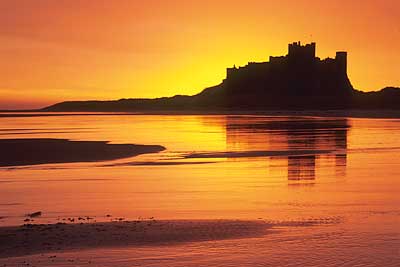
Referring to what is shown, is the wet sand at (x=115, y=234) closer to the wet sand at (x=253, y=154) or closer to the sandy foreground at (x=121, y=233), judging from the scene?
the sandy foreground at (x=121, y=233)

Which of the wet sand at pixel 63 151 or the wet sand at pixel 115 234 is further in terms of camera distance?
the wet sand at pixel 63 151

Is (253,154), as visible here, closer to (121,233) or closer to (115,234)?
(121,233)

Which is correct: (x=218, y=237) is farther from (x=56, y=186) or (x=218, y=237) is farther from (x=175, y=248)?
(x=56, y=186)

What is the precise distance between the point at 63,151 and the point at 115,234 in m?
23.0

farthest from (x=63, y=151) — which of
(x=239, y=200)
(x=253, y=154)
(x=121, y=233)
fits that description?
(x=121, y=233)

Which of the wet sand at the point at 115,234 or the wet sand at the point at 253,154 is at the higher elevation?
the wet sand at the point at 253,154

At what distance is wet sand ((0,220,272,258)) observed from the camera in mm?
11688

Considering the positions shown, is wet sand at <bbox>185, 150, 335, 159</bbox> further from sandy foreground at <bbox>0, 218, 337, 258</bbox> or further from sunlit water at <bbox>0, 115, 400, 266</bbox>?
sandy foreground at <bbox>0, 218, 337, 258</bbox>

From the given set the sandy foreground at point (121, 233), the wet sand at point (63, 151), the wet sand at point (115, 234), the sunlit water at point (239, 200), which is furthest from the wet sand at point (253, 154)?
the wet sand at point (115, 234)

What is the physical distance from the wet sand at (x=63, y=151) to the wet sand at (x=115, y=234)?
16299mm

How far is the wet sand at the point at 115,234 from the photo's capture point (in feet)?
38.3

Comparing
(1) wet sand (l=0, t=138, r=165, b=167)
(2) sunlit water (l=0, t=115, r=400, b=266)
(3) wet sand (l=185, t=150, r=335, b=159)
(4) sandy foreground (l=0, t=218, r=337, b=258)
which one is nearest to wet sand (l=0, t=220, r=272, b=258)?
(4) sandy foreground (l=0, t=218, r=337, b=258)

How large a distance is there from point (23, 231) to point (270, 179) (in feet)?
36.0

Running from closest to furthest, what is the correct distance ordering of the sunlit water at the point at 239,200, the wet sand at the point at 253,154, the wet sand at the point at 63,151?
1. the sunlit water at the point at 239,200
2. the wet sand at the point at 63,151
3. the wet sand at the point at 253,154
